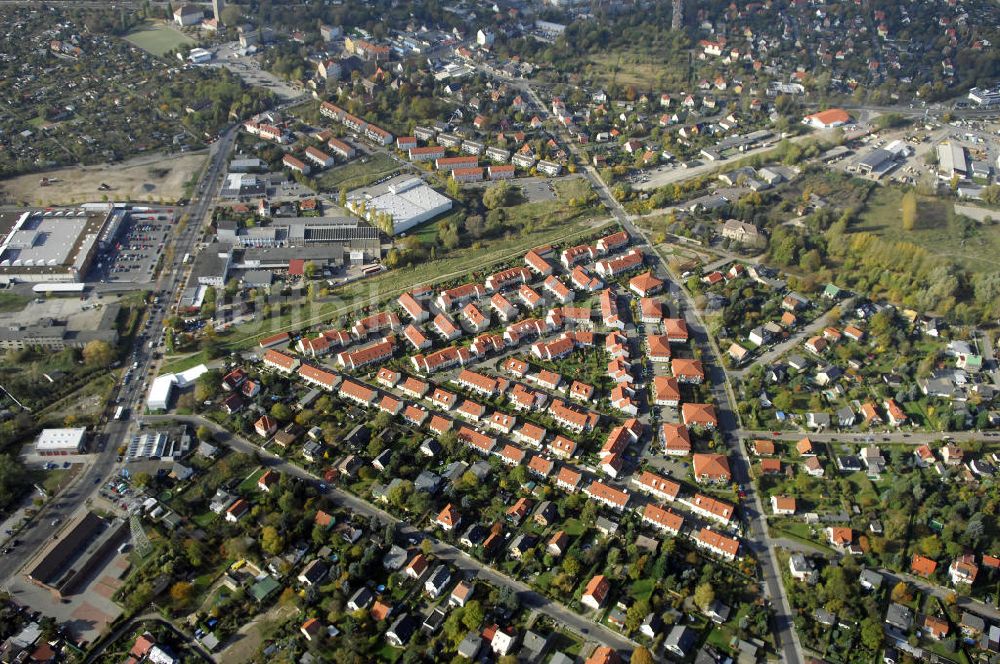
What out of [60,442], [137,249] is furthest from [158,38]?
[60,442]

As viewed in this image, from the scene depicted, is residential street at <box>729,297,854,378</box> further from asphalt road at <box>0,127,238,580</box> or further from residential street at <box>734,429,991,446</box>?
asphalt road at <box>0,127,238,580</box>

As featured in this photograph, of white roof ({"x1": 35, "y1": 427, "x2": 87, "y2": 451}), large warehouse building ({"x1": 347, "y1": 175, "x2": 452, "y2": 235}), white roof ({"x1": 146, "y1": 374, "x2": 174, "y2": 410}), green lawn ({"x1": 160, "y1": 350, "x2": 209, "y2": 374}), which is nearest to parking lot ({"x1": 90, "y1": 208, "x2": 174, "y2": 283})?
green lawn ({"x1": 160, "y1": 350, "x2": 209, "y2": 374})

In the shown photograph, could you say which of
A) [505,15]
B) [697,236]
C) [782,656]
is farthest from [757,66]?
[782,656]

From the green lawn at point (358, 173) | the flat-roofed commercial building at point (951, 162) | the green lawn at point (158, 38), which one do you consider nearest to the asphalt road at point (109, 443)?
the green lawn at point (358, 173)

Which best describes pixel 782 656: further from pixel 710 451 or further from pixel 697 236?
pixel 697 236

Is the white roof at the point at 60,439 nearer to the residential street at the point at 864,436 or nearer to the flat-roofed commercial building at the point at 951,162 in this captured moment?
the residential street at the point at 864,436

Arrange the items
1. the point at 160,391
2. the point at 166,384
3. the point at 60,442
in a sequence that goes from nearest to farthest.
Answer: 1. the point at 60,442
2. the point at 160,391
3. the point at 166,384

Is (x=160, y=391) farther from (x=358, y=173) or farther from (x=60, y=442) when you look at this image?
→ (x=358, y=173)
